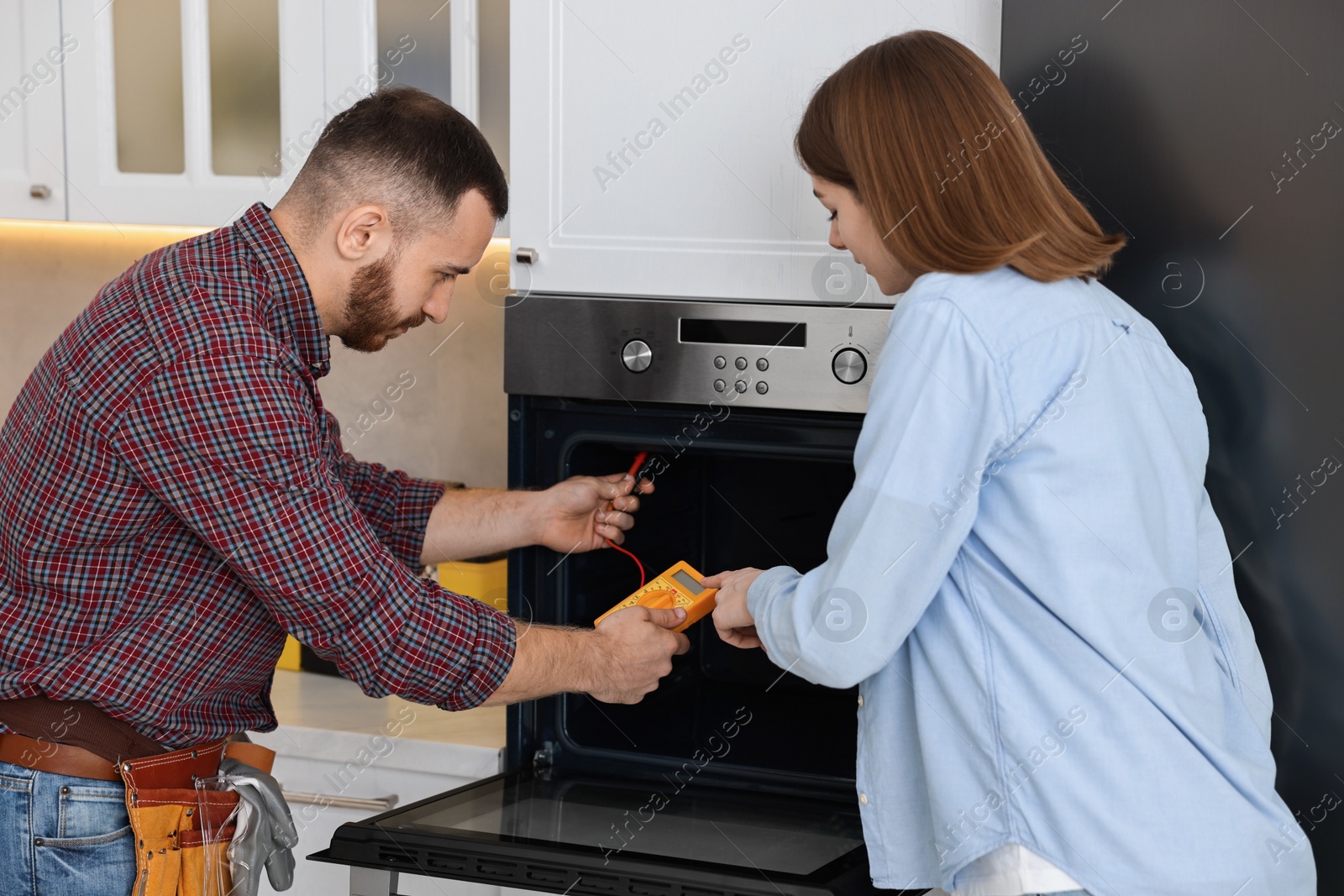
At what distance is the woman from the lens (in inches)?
38.3

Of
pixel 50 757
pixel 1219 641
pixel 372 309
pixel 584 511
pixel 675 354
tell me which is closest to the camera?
pixel 1219 641

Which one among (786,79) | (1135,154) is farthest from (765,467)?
(1135,154)

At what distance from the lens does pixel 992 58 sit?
52.1 inches

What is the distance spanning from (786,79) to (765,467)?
0.55 m

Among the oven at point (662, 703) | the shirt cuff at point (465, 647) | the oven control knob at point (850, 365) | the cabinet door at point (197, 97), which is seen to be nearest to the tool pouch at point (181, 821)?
the oven at point (662, 703)

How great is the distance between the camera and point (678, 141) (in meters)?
1.43

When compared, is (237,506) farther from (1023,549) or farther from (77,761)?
(1023,549)

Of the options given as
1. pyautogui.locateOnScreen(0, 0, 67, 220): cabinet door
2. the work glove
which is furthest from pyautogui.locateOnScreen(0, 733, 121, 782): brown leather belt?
pyautogui.locateOnScreen(0, 0, 67, 220): cabinet door

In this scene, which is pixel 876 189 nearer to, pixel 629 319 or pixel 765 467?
pixel 629 319

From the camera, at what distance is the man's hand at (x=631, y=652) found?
1.35 metres

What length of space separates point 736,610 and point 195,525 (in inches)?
19.5

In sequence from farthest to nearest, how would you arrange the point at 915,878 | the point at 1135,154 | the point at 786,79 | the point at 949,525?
the point at 786,79 < the point at 1135,154 < the point at 915,878 < the point at 949,525

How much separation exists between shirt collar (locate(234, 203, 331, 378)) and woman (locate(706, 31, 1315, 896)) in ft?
1.81

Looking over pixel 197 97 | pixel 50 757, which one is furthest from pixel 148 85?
pixel 50 757
